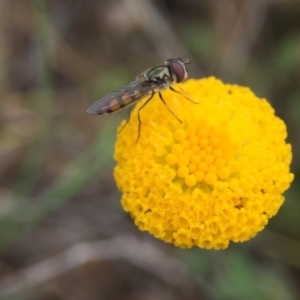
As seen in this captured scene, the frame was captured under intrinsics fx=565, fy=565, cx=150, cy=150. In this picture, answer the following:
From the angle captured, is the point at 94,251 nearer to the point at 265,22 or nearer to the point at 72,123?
the point at 72,123

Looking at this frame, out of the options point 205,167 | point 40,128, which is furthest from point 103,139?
point 205,167

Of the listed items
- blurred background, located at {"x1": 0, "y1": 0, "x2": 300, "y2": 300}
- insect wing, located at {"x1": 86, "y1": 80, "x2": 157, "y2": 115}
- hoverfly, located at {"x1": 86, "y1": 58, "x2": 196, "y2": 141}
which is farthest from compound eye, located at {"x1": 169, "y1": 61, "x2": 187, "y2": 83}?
blurred background, located at {"x1": 0, "y1": 0, "x2": 300, "y2": 300}

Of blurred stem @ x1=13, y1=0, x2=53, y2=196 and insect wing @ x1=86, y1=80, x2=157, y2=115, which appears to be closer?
insect wing @ x1=86, y1=80, x2=157, y2=115

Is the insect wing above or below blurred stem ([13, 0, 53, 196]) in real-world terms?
below

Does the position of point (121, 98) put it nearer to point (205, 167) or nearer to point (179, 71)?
point (179, 71)

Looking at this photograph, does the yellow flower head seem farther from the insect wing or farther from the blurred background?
the blurred background

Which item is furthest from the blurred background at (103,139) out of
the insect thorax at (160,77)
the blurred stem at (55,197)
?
the insect thorax at (160,77)
